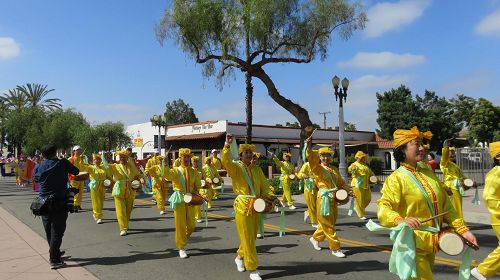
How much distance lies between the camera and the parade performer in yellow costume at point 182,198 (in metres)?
7.53

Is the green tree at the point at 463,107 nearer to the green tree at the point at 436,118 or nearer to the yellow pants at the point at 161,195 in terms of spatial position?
the green tree at the point at 436,118

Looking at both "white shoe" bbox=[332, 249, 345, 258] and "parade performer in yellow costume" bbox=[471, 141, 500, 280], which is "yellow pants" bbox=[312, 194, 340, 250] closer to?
"white shoe" bbox=[332, 249, 345, 258]

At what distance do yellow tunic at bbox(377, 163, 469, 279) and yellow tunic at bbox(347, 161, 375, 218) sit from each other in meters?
7.21

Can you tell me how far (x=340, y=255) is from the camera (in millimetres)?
7117

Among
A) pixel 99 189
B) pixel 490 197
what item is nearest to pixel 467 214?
pixel 490 197

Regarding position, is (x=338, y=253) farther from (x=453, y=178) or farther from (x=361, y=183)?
(x=361, y=183)

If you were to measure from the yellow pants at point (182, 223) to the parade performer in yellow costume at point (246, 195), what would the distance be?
4.74 feet

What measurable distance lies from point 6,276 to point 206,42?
17.0 m

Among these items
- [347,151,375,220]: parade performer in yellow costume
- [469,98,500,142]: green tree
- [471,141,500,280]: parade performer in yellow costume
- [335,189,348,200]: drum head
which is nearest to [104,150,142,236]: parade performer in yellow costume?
[335,189,348,200]: drum head

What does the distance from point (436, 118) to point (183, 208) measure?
37.5 meters

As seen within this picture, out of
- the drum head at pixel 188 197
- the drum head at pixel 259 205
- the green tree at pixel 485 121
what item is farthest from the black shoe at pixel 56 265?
the green tree at pixel 485 121

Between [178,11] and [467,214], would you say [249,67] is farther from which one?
[467,214]

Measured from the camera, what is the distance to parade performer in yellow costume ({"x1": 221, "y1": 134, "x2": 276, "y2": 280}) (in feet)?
19.6

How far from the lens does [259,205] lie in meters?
5.97
